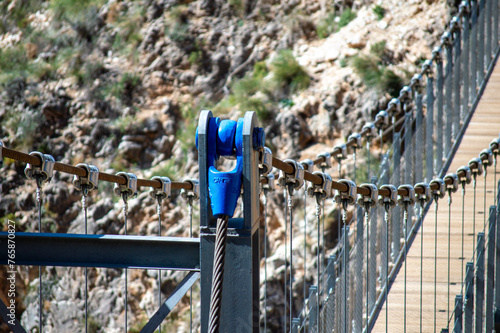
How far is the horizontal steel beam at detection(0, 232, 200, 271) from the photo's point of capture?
121 centimetres

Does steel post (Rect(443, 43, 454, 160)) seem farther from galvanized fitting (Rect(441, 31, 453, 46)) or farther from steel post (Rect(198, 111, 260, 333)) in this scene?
steel post (Rect(198, 111, 260, 333))

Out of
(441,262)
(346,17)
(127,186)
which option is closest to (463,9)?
(441,262)

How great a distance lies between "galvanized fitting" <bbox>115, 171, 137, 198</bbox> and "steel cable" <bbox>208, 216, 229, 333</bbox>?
2.72 ft

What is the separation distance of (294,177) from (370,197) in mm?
541

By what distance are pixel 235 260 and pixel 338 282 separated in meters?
1.90

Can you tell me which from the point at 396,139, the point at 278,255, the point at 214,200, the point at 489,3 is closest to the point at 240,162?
the point at 214,200

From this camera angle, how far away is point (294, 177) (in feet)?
4.60

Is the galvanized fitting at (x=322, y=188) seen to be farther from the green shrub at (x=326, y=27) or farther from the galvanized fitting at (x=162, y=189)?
the green shrub at (x=326, y=27)

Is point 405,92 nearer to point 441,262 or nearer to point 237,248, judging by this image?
point 441,262

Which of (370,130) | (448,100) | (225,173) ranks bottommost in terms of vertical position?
(225,173)

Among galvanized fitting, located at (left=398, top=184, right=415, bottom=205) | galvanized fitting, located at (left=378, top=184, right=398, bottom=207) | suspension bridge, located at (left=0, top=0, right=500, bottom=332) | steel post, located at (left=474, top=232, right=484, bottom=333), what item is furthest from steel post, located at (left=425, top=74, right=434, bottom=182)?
galvanized fitting, located at (left=378, top=184, right=398, bottom=207)

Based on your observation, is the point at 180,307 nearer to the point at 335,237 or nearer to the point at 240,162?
the point at 335,237

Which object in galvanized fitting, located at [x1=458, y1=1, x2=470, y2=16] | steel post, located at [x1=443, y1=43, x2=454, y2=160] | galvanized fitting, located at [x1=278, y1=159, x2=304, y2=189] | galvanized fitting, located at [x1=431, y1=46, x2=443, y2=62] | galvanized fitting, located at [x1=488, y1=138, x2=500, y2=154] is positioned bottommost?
galvanized fitting, located at [x1=278, y1=159, x2=304, y2=189]

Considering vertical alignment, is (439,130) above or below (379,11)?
below
